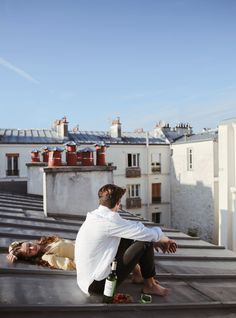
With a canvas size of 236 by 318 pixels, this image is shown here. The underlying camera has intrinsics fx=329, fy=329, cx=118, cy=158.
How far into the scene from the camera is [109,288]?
3.07 metres

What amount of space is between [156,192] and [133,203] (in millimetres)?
2537

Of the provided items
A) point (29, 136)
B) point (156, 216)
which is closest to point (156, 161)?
point (156, 216)

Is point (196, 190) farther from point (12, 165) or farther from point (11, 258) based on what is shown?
point (11, 258)

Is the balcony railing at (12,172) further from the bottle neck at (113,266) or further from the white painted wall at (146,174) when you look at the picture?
the bottle neck at (113,266)

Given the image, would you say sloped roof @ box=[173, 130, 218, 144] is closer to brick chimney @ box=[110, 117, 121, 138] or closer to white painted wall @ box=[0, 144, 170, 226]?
white painted wall @ box=[0, 144, 170, 226]

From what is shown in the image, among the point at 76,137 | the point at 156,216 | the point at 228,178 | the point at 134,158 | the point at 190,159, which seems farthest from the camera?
the point at 156,216

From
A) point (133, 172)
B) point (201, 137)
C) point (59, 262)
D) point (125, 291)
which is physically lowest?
point (125, 291)

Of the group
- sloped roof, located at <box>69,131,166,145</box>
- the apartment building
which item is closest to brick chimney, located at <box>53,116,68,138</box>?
the apartment building

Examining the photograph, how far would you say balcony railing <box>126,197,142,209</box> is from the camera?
89.3 ft

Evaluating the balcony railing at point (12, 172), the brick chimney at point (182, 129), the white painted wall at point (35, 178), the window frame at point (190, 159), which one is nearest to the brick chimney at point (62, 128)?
the balcony railing at point (12, 172)

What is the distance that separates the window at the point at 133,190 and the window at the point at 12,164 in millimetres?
9270

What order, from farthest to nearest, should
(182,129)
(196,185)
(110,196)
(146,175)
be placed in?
(182,129), (146,175), (196,185), (110,196)

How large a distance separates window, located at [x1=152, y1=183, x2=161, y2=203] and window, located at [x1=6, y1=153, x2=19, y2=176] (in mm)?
11490

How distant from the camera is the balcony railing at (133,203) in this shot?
89.3ft
